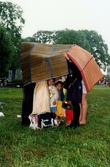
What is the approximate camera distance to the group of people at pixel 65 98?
6.55 m

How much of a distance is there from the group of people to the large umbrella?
0.68ft

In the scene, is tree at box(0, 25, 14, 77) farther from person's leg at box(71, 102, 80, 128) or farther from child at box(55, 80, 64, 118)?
→ person's leg at box(71, 102, 80, 128)

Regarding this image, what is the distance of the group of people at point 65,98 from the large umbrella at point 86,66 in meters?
0.21

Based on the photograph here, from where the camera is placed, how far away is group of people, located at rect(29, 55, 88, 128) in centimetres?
655

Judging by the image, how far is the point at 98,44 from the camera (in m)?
61.2

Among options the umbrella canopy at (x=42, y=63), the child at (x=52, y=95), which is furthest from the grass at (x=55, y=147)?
the umbrella canopy at (x=42, y=63)

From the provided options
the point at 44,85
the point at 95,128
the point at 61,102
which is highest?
the point at 44,85

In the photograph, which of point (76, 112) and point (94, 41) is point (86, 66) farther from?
point (94, 41)

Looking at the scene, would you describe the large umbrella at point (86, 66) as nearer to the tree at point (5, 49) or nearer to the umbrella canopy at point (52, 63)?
the umbrella canopy at point (52, 63)

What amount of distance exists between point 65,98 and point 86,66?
1.05 meters

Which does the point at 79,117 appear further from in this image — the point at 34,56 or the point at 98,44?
the point at 98,44

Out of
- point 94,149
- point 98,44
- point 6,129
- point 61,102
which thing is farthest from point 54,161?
point 98,44

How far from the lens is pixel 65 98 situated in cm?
716

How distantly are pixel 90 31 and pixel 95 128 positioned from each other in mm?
56703
